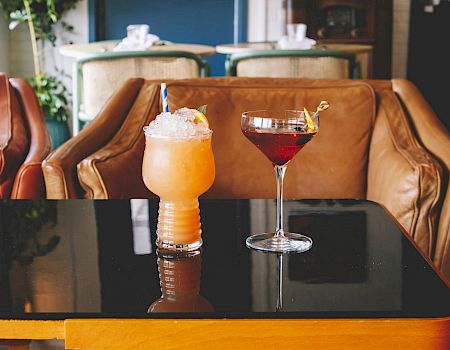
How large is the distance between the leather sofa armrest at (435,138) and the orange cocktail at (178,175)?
0.87m

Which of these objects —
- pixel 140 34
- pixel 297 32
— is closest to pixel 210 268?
pixel 140 34

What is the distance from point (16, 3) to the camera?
6.00 m

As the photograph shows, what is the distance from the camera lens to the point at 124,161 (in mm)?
2113

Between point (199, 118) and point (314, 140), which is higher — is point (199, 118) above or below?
above

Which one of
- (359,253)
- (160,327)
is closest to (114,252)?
(160,327)

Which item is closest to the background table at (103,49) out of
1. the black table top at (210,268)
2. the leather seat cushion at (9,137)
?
the leather seat cushion at (9,137)

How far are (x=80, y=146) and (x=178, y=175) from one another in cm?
81

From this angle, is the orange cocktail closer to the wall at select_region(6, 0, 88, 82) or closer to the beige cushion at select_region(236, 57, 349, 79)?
the beige cushion at select_region(236, 57, 349, 79)

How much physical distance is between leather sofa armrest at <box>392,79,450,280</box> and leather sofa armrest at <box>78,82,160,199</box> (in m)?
0.82

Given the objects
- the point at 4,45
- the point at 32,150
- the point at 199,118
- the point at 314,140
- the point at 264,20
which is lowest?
the point at 32,150

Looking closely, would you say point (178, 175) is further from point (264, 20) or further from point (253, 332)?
point (264, 20)

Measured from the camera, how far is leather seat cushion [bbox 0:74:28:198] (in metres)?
2.69

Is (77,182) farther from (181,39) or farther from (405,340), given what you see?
(181,39)

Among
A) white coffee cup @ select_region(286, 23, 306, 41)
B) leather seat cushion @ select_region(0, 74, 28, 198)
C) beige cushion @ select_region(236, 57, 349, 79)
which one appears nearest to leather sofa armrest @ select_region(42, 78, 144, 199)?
leather seat cushion @ select_region(0, 74, 28, 198)
